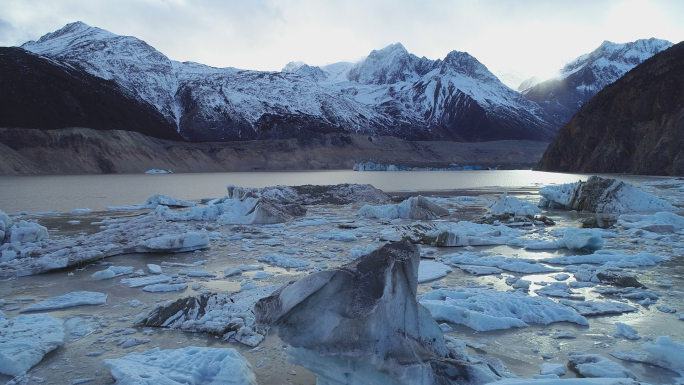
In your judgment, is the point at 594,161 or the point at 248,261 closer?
the point at 248,261

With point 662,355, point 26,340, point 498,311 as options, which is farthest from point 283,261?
point 662,355

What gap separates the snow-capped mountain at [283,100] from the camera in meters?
85.8

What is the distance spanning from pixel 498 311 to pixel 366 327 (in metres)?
2.46

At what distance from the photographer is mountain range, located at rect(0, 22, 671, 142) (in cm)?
8575

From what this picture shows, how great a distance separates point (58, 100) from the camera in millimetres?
59000

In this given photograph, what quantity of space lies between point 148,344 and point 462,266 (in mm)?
4757

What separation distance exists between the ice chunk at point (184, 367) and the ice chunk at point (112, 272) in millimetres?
3153

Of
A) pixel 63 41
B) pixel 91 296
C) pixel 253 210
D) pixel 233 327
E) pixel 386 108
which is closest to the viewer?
pixel 233 327

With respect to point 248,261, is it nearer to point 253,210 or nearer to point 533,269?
point 533,269

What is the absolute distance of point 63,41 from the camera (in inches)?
3829

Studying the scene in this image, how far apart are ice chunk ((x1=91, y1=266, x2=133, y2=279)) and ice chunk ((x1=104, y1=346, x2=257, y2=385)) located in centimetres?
315

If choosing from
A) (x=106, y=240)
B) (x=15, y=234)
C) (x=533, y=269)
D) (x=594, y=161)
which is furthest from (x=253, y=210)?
(x=594, y=161)

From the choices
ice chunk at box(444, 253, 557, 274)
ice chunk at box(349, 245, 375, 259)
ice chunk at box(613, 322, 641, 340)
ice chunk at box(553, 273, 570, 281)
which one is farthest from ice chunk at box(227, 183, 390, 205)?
ice chunk at box(613, 322, 641, 340)

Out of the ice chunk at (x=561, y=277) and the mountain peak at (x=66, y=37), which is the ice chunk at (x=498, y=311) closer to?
the ice chunk at (x=561, y=277)
